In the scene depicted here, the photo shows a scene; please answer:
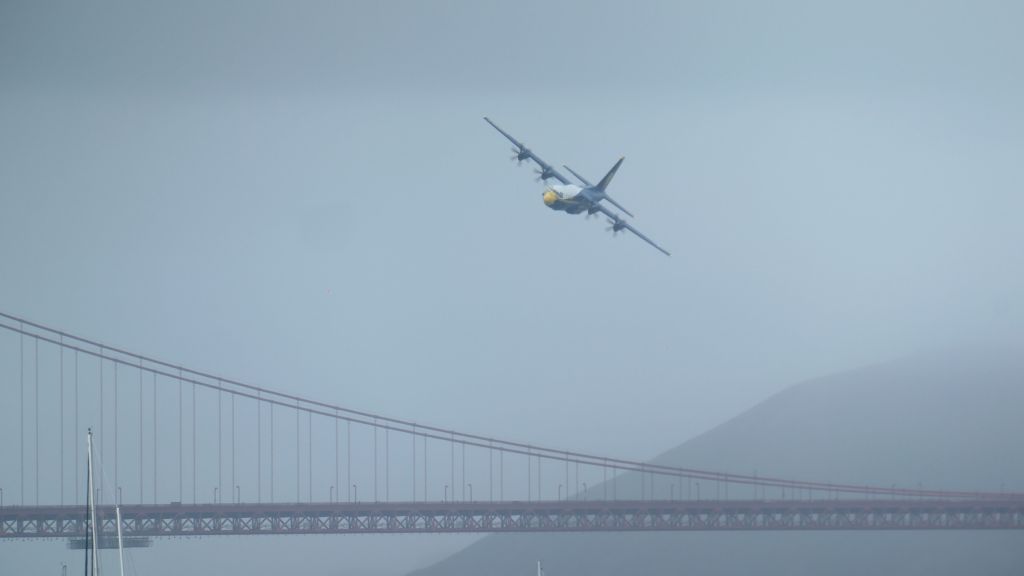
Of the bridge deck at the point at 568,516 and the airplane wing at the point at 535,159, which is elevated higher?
the airplane wing at the point at 535,159

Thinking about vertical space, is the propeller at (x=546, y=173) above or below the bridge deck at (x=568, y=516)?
above

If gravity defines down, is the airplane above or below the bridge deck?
above

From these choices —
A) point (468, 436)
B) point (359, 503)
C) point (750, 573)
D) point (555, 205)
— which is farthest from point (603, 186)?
point (750, 573)

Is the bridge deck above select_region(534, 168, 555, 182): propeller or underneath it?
underneath

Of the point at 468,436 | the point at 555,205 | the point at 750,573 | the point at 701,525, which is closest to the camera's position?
the point at 555,205

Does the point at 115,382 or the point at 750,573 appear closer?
the point at 115,382

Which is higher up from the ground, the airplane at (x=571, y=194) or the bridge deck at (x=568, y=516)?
the airplane at (x=571, y=194)

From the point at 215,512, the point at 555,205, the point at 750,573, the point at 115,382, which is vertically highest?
the point at 555,205

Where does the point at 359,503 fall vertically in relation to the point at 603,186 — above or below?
below

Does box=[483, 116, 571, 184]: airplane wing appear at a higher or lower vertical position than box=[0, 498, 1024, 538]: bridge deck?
higher

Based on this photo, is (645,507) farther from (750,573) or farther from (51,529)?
(51,529)

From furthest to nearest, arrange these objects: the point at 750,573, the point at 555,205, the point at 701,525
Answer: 1. the point at 750,573
2. the point at 701,525
3. the point at 555,205
